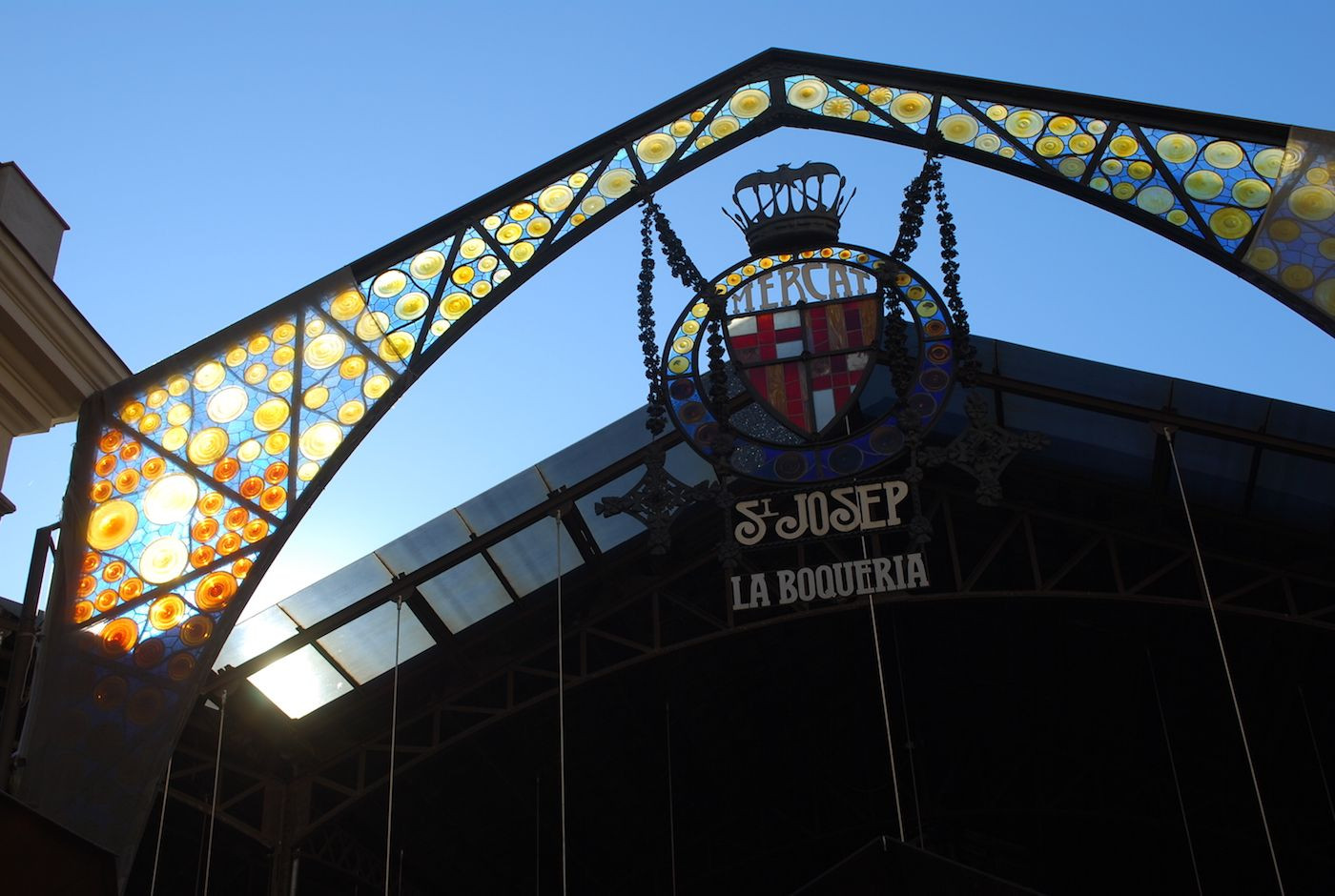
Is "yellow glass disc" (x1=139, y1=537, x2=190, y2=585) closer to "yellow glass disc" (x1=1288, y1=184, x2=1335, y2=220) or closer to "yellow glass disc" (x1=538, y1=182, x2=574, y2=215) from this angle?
"yellow glass disc" (x1=538, y1=182, x2=574, y2=215)

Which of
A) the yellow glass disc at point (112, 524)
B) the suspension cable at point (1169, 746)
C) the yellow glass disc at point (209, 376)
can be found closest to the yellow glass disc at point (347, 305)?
the yellow glass disc at point (209, 376)

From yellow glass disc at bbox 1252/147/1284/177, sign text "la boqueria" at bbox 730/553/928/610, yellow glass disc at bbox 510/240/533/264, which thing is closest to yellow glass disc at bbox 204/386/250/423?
yellow glass disc at bbox 510/240/533/264

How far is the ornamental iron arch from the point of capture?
28.3 feet

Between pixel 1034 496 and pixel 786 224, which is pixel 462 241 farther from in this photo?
pixel 1034 496

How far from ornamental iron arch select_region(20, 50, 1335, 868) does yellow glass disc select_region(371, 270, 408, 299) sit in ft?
0.06

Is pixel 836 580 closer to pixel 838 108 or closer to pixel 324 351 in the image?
pixel 838 108

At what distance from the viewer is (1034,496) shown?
54.3ft

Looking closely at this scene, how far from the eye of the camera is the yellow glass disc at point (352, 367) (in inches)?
396

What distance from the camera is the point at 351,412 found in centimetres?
984

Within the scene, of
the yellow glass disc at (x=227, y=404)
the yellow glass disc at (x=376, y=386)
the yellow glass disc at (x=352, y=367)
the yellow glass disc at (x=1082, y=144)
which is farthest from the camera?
the yellow glass disc at (x=1082, y=144)

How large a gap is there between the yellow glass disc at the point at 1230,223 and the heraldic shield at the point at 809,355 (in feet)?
7.72

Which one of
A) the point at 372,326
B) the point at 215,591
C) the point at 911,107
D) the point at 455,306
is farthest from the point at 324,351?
the point at 911,107

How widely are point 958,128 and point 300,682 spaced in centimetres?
951

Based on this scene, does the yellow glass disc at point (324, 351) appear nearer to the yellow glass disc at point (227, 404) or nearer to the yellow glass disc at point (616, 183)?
the yellow glass disc at point (227, 404)
